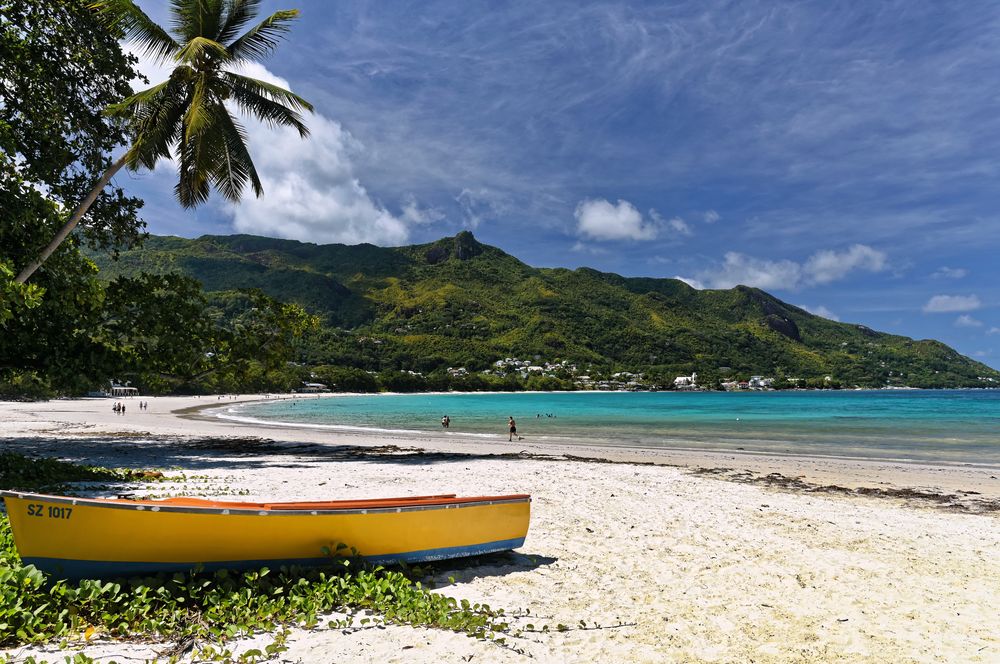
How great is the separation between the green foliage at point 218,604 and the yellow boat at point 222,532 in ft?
0.45

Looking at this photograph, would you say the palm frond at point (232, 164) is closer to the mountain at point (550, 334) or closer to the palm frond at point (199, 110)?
the palm frond at point (199, 110)

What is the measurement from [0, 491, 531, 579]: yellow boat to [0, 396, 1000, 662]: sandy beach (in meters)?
0.75

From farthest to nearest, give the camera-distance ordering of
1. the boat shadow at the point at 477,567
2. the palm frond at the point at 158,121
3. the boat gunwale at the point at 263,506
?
the palm frond at the point at 158,121, the boat shadow at the point at 477,567, the boat gunwale at the point at 263,506

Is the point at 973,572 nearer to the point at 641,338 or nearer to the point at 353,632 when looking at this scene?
the point at 353,632

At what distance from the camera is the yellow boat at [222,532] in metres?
4.43

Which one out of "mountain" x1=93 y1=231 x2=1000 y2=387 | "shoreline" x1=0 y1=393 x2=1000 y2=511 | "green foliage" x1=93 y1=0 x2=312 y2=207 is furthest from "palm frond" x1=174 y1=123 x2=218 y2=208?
"mountain" x1=93 y1=231 x2=1000 y2=387

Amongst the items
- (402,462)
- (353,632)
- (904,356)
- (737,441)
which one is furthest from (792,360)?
(353,632)

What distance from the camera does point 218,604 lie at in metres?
4.57

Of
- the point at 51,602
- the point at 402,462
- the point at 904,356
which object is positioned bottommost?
the point at 402,462

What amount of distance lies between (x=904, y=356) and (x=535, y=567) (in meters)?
217

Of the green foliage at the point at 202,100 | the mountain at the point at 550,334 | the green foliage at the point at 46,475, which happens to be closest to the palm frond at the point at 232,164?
the green foliage at the point at 202,100

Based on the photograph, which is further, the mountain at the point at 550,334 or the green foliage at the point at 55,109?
the mountain at the point at 550,334

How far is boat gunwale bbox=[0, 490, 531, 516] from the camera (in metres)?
4.39

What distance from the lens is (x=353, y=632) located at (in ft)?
14.9
